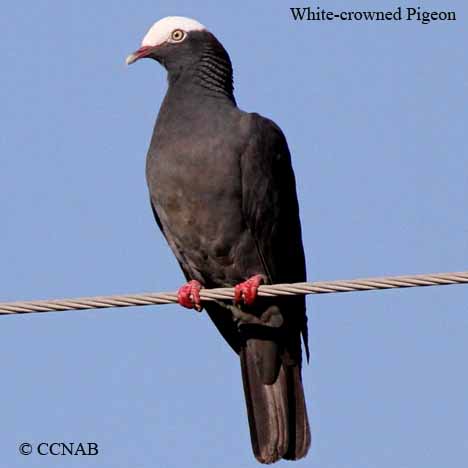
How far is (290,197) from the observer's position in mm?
7484

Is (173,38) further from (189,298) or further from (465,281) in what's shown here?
(465,281)

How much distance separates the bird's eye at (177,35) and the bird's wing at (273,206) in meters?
0.75

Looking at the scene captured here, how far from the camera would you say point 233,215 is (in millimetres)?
7168

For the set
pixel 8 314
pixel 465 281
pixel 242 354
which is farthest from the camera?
pixel 242 354

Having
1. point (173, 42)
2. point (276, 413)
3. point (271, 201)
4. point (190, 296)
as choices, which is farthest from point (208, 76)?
point (276, 413)

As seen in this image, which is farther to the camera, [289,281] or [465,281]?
[289,281]

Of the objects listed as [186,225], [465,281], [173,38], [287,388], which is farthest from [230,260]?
[465,281]

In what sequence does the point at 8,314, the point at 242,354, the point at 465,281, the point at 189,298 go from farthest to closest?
1. the point at 242,354
2. the point at 189,298
3. the point at 8,314
4. the point at 465,281

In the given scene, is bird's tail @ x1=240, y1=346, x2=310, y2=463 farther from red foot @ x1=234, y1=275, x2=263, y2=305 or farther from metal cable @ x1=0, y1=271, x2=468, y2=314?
metal cable @ x1=0, y1=271, x2=468, y2=314

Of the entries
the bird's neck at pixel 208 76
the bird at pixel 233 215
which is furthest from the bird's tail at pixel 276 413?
the bird's neck at pixel 208 76

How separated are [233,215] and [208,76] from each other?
0.90 metres

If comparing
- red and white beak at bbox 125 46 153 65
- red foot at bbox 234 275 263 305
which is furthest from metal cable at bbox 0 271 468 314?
red and white beak at bbox 125 46 153 65

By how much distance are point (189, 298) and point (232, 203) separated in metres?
0.57

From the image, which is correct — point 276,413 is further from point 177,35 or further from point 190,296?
point 177,35
